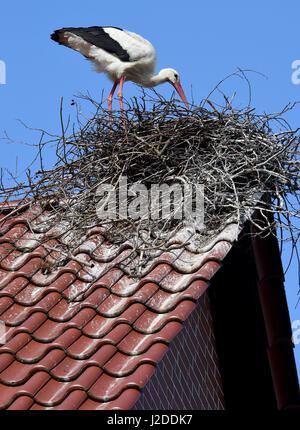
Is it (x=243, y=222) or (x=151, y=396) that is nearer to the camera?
(x=151, y=396)

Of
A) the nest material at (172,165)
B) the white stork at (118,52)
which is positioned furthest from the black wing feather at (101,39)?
the nest material at (172,165)

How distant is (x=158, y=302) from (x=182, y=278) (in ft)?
0.84

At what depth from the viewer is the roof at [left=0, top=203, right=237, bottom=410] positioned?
4.00m

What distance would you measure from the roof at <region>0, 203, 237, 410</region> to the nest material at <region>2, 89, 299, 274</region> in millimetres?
217

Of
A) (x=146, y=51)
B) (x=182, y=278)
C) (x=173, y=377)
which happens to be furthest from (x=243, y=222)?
(x=146, y=51)

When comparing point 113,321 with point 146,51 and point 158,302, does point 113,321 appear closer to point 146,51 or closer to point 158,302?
point 158,302

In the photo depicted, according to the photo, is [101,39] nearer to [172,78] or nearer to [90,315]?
[172,78]

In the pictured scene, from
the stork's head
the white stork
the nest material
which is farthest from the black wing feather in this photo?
the nest material

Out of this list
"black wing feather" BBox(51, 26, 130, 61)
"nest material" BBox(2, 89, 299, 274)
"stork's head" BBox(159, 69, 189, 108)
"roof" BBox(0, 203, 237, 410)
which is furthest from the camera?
Result: "stork's head" BBox(159, 69, 189, 108)

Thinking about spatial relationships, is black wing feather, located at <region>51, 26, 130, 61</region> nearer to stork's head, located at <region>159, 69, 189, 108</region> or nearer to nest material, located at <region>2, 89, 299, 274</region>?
stork's head, located at <region>159, 69, 189, 108</region>

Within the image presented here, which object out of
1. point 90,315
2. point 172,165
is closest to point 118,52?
point 172,165

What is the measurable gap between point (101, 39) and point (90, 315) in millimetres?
5623

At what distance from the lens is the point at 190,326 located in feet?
18.2

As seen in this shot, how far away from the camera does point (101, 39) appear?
9688 mm
